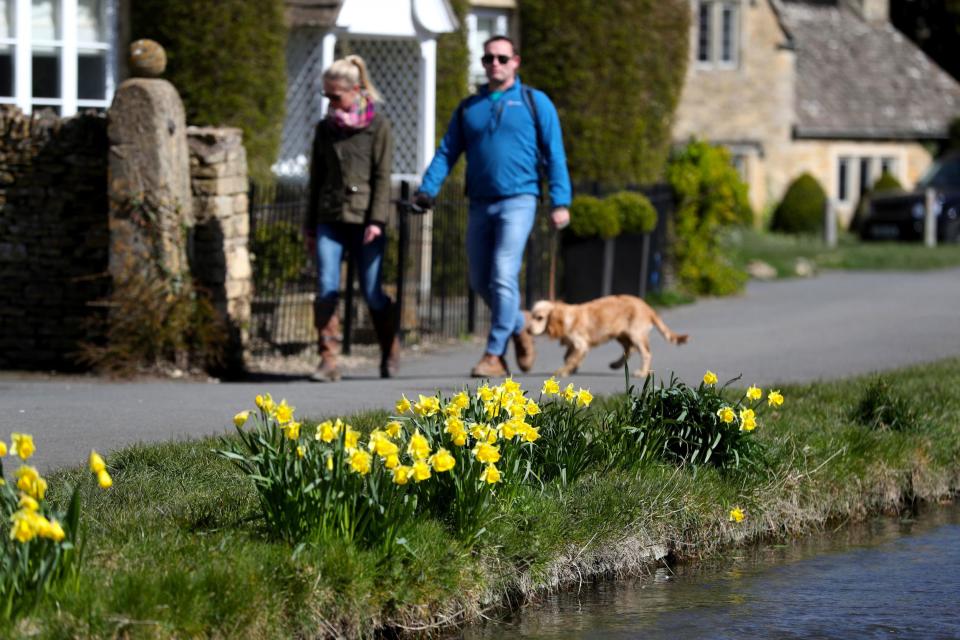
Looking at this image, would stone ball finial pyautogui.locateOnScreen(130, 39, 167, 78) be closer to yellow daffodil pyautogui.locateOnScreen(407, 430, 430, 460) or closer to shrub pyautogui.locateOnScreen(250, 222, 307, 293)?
shrub pyautogui.locateOnScreen(250, 222, 307, 293)

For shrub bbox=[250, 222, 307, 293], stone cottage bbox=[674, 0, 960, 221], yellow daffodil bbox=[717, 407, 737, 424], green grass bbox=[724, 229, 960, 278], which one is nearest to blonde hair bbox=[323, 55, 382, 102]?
shrub bbox=[250, 222, 307, 293]

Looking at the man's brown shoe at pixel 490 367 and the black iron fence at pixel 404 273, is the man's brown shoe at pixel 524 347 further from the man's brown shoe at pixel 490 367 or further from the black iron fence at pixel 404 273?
the black iron fence at pixel 404 273

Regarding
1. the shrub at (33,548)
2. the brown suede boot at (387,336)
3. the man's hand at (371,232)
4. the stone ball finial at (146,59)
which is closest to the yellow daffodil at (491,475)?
the shrub at (33,548)

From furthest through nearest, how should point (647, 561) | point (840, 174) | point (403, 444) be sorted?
point (840, 174), point (647, 561), point (403, 444)

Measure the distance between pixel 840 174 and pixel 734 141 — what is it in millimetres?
4291

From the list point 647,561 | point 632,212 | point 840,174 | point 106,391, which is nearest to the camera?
point 647,561

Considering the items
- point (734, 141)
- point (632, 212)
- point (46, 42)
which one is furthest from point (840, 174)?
point (46, 42)

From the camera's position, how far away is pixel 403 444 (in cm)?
654

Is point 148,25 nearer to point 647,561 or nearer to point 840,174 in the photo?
point 647,561

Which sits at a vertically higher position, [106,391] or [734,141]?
[734,141]

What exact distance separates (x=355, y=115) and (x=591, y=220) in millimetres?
5747

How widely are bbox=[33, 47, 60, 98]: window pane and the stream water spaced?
419 inches

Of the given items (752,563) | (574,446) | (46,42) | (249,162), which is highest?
(46,42)

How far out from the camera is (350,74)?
11016mm
